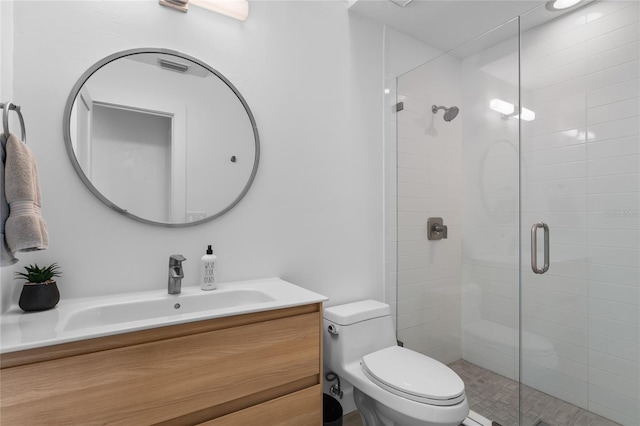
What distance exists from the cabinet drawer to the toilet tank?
1.18 feet

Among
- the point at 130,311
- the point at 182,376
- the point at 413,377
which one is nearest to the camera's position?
the point at 182,376

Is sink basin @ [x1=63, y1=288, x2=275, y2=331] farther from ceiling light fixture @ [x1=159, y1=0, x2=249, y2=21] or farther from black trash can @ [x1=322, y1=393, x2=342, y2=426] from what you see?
ceiling light fixture @ [x1=159, y1=0, x2=249, y2=21]

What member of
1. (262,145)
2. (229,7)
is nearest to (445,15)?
(229,7)

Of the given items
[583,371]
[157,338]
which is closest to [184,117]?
[157,338]

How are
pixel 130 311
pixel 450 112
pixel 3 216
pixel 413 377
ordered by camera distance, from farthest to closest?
pixel 450 112
pixel 413 377
pixel 130 311
pixel 3 216

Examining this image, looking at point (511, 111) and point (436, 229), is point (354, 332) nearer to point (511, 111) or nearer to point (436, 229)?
point (436, 229)

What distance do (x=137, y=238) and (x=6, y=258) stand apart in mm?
485

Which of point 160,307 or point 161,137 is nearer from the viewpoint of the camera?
point 160,307

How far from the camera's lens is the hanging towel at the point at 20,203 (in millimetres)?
819

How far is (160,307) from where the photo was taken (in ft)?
3.99

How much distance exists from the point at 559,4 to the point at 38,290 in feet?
8.69

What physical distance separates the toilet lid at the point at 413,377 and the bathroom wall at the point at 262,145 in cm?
45

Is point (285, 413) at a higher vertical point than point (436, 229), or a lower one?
lower

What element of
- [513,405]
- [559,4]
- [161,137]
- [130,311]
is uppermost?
[559,4]
